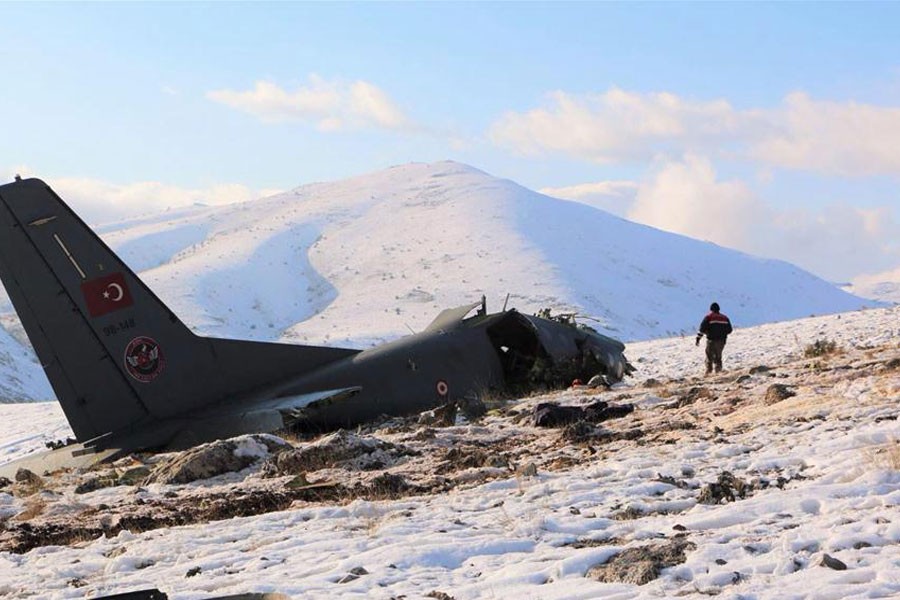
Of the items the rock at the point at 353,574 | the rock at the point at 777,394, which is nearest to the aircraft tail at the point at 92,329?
the rock at the point at 777,394

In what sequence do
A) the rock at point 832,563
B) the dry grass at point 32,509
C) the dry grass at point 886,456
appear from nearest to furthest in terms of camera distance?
the rock at point 832,563 < the dry grass at point 886,456 < the dry grass at point 32,509

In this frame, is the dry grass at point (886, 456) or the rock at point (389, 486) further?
the rock at point (389, 486)

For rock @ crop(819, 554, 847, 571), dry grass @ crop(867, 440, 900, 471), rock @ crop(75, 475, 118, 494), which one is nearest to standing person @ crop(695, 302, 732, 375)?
dry grass @ crop(867, 440, 900, 471)

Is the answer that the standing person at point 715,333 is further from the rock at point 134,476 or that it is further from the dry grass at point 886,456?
the dry grass at point 886,456

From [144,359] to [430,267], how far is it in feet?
273

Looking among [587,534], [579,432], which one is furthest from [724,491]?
[579,432]

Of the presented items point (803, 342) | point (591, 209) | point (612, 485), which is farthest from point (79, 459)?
point (591, 209)

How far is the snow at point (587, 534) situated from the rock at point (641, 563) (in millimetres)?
78

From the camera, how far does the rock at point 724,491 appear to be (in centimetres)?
804

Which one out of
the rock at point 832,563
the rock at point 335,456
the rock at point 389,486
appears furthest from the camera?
the rock at point 335,456

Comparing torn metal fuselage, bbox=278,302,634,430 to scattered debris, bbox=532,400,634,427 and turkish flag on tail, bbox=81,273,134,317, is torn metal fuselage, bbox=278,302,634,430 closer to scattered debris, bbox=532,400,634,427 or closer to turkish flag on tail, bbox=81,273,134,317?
turkish flag on tail, bbox=81,273,134,317

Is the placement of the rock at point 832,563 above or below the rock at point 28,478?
above

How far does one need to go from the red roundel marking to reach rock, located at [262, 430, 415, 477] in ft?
13.4

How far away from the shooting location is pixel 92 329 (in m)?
15.1
